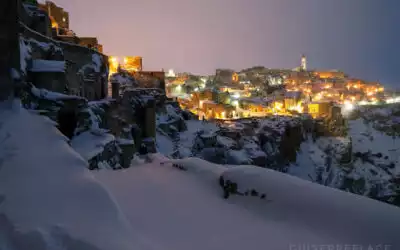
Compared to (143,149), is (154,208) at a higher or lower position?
higher

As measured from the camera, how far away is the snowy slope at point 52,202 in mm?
4496

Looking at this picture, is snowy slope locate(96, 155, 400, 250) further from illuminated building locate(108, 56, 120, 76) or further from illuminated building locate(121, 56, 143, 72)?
illuminated building locate(121, 56, 143, 72)

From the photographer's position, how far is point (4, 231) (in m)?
4.51

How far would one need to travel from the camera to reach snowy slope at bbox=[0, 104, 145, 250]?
450 centimetres

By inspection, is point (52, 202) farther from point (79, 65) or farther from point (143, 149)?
point (79, 65)

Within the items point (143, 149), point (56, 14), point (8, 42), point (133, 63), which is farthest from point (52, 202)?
point (133, 63)

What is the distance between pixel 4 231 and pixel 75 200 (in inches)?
47.1

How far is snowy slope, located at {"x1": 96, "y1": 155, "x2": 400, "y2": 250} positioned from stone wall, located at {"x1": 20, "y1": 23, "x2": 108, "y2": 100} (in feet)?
41.1

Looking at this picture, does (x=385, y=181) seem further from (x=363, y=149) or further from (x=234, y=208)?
(x=234, y=208)

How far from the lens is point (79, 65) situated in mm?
25453

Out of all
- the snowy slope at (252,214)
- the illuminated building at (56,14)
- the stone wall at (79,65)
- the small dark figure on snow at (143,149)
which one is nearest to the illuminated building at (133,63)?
the illuminated building at (56,14)

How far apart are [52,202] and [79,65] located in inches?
886

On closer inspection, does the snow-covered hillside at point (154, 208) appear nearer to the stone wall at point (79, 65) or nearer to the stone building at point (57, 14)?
the stone wall at point (79, 65)

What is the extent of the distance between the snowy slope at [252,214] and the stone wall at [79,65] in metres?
12.5
